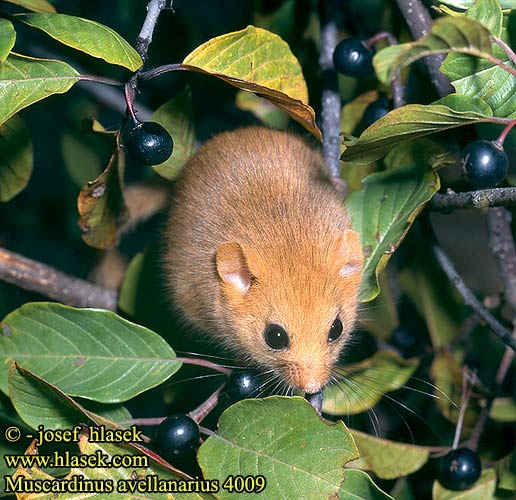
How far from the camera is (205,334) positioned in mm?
2496

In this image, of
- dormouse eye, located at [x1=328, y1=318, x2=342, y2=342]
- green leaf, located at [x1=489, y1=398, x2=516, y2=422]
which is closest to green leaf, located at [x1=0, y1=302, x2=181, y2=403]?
dormouse eye, located at [x1=328, y1=318, x2=342, y2=342]

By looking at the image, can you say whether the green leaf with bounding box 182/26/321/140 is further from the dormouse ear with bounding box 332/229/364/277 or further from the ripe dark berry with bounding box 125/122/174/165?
the dormouse ear with bounding box 332/229/364/277

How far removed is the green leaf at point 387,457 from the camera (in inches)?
86.4

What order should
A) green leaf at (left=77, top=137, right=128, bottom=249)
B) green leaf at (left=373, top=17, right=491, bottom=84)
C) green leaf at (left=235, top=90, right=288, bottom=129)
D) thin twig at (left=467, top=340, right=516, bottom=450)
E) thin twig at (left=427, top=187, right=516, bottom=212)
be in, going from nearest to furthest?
green leaf at (left=373, top=17, right=491, bottom=84)
thin twig at (left=427, top=187, right=516, bottom=212)
green leaf at (left=77, top=137, right=128, bottom=249)
thin twig at (left=467, top=340, right=516, bottom=450)
green leaf at (left=235, top=90, right=288, bottom=129)

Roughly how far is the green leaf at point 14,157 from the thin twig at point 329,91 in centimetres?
98

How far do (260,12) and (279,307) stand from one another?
116cm

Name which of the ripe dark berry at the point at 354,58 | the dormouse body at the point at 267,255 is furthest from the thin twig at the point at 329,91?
the ripe dark berry at the point at 354,58

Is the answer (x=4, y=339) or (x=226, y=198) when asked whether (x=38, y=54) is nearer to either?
(x=226, y=198)

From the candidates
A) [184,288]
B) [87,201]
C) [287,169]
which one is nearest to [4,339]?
[87,201]

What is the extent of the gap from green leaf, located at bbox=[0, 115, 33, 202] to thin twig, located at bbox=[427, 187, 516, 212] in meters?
1.25

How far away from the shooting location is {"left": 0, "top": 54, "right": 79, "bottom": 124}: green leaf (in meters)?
1.68

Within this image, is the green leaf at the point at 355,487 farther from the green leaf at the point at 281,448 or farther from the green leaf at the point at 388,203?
the green leaf at the point at 388,203

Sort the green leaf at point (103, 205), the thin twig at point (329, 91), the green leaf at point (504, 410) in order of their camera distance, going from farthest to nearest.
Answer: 1. the thin twig at point (329, 91)
2. the green leaf at point (504, 410)
3. the green leaf at point (103, 205)

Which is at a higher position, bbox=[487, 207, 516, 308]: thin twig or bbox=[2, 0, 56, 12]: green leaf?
bbox=[2, 0, 56, 12]: green leaf
